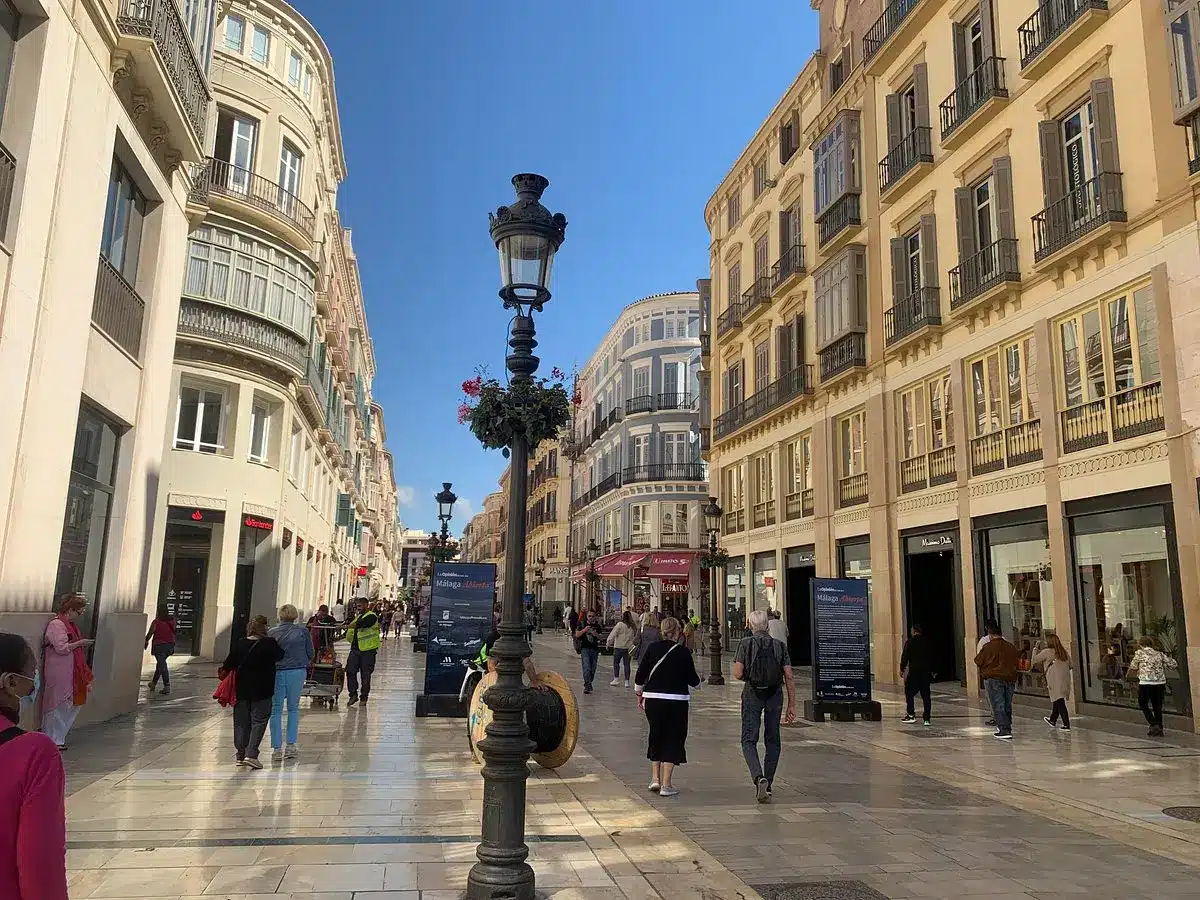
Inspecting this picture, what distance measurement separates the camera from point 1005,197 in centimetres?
1700

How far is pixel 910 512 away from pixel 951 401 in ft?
9.14

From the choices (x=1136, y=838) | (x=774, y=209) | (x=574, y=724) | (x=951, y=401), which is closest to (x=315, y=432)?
(x=774, y=209)

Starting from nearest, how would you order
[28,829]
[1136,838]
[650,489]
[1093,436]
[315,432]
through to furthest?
[28,829] → [1136,838] → [1093,436] → [315,432] → [650,489]

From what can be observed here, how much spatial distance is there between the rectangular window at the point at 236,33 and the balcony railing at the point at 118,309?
48.4 ft

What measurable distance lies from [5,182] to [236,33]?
19.0m

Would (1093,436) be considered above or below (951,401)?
below

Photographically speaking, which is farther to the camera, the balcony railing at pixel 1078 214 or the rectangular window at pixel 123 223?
the balcony railing at pixel 1078 214

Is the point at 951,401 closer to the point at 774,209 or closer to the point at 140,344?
the point at 774,209

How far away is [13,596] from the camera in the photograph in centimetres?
911

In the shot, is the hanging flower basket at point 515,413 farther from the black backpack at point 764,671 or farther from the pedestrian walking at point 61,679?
the pedestrian walking at point 61,679

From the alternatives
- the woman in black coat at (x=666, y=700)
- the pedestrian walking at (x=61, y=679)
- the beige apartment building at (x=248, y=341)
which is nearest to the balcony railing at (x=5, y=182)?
the pedestrian walking at (x=61, y=679)

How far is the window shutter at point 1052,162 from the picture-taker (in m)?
15.8

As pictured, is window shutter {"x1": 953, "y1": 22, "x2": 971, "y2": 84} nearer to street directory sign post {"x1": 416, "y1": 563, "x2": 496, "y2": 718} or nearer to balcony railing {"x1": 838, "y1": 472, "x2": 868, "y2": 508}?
balcony railing {"x1": 838, "y1": 472, "x2": 868, "y2": 508}

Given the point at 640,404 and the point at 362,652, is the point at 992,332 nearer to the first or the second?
the point at 362,652
